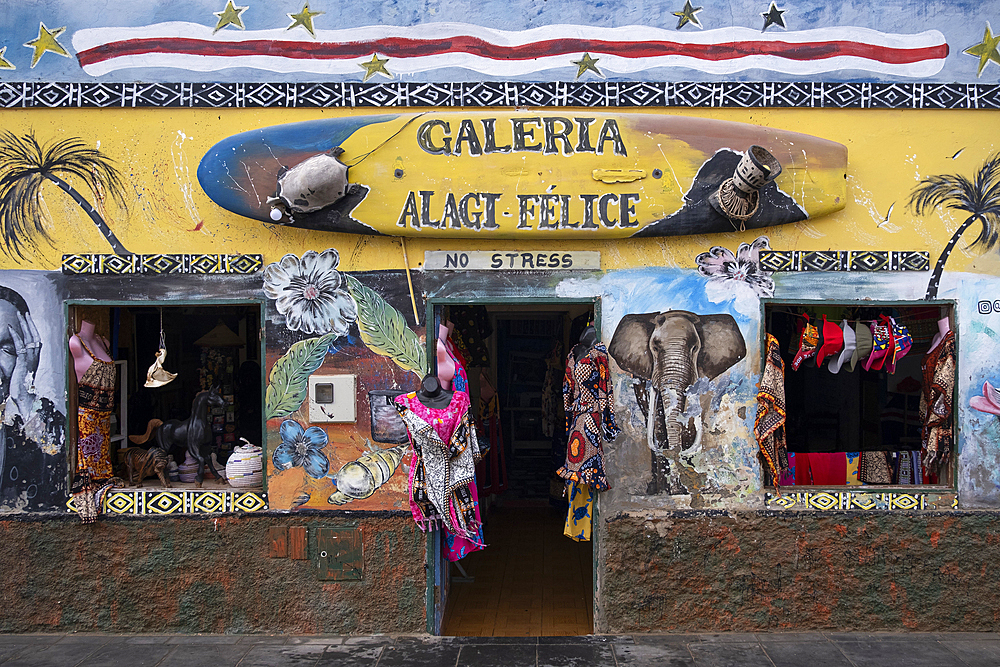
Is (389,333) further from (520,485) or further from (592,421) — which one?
(520,485)

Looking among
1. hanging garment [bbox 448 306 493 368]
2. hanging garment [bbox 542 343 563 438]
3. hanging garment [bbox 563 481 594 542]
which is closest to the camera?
hanging garment [bbox 563 481 594 542]

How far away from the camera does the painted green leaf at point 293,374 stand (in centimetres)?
521

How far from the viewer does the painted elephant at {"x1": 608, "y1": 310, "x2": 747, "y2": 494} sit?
518 cm

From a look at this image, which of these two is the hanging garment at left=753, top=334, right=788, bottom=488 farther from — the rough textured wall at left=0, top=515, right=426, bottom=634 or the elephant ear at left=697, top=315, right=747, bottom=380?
the rough textured wall at left=0, top=515, right=426, bottom=634

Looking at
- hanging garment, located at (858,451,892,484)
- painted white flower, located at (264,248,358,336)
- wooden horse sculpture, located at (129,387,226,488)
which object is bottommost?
hanging garment, located at (858,451,892,484)

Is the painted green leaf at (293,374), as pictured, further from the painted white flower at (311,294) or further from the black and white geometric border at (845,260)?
the black and white geometric border at (845,260)

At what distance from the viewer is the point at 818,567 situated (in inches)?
204

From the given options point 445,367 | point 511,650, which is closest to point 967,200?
point 445,367

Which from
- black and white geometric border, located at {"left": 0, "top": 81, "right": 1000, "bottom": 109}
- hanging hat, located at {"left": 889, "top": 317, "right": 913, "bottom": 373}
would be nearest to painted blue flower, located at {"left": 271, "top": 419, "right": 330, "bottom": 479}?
black and white geometric border, located at {"left": 0, "top": 81, "right": 1000, "bottom": 109}

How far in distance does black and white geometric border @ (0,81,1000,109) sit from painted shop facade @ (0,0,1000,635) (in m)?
0.02

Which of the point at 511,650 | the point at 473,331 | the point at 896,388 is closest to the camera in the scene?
the point at 511,650

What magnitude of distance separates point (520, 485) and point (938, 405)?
470 centimetres

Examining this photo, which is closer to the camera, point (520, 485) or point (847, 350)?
point (847, 350)

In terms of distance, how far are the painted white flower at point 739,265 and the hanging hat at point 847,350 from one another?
639mm
